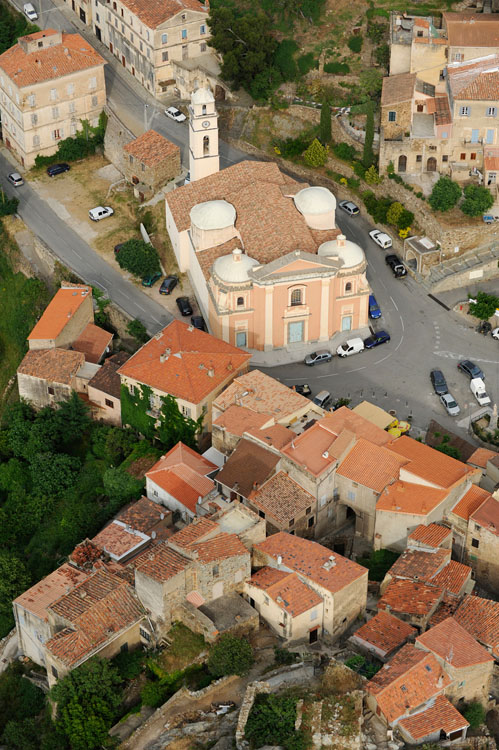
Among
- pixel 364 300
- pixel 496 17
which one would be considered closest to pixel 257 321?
pixel 364 300

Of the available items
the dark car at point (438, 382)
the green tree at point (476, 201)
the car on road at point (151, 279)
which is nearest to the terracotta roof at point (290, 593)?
the dark car at point (438, 382)

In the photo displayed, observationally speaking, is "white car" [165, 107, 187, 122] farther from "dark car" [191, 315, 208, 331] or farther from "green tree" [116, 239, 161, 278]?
"dark car" [191, 315, 208, 331]

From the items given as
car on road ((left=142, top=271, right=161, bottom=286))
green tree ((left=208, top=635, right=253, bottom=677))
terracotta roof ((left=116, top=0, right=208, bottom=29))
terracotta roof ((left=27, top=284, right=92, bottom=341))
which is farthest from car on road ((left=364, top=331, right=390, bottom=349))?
terracotta roof ((left=116, top=0, right=208, bottom=29))

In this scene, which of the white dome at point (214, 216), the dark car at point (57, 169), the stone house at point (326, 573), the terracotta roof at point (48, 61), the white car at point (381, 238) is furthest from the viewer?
the dark car at point (57, 169)

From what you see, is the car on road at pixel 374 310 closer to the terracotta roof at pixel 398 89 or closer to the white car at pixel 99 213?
the terracotta roof at pixel 398 89

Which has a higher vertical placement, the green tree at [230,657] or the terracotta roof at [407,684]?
the terracotta roof at [407,684]

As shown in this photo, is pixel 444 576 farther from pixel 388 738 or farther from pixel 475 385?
pixel 475 385

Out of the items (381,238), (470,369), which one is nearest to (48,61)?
(381,238)

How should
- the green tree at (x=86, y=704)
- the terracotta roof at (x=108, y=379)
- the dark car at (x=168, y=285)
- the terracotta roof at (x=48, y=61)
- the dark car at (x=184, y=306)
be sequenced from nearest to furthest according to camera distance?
the green tree at (x=86, y=704) < the terracotta roof at (x=108, y=379) < the dark car at (x=184, y=306) < the dark car at (x=168, y=285) < the terracotta roof at (x=48, y=61)
